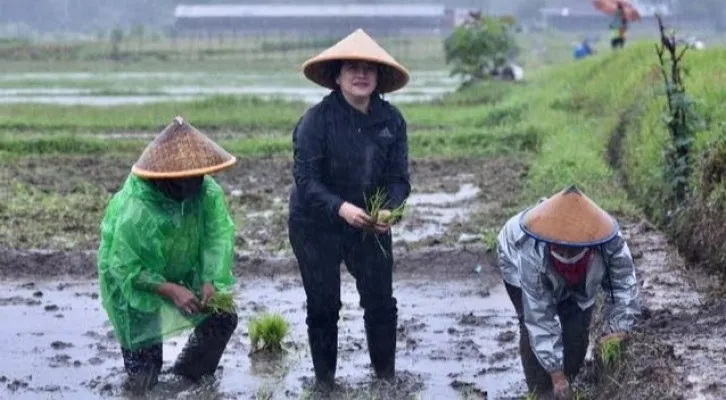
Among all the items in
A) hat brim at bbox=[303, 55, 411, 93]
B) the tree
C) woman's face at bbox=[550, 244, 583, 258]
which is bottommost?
the tree

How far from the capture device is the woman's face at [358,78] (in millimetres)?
6719

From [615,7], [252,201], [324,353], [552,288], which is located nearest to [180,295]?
[324,353]

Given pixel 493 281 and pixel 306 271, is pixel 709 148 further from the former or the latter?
pixel 306 271

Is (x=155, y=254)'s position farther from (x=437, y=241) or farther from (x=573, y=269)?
(x=437, y=241)

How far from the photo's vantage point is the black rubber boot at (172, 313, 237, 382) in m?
7.12

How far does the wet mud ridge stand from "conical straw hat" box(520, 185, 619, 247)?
68 cm

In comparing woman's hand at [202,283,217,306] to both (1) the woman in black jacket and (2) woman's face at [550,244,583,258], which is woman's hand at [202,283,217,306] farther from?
(2) woman's face at [550,244,583,258]

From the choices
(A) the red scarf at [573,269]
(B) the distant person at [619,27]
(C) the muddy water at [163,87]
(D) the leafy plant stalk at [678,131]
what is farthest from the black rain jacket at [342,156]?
(B) the distant person at [619,27]

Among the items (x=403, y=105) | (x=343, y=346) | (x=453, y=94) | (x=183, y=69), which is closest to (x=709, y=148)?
(x=343, y=346)

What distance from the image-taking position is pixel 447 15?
74375 millimetres

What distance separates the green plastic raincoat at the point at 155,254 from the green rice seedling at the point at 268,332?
73 cm

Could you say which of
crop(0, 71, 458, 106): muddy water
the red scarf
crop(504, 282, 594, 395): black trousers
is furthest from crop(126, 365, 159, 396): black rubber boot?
crop(0, 71, 458, 106): muddy water

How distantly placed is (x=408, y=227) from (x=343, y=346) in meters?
4.19

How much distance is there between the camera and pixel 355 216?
648 centimetres
